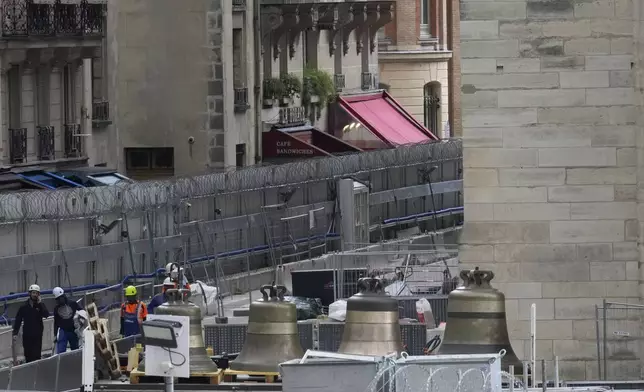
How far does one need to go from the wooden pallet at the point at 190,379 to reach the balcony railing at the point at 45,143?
26.2m

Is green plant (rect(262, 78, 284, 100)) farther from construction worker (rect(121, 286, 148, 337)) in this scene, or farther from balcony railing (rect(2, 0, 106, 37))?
construction worker (rect(121, 286, 148, 337))

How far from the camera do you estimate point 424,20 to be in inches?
3674

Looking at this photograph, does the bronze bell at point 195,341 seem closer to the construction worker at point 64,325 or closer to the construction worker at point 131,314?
the construction worker at point 131,314

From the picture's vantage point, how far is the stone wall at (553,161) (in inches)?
1385

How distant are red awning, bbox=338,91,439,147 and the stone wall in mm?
40953

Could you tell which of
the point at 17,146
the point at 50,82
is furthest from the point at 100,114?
the point at 17,146

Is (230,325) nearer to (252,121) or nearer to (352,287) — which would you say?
(352,287)

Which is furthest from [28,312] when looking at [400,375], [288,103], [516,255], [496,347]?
[288,103]

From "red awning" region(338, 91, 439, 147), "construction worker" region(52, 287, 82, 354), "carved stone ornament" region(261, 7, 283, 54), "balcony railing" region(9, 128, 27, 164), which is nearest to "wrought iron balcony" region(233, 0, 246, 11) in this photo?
"carved stone ornament" region(261, 7, 283, 54)

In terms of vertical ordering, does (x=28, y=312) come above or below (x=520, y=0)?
below

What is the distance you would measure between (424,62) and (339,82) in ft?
43.0

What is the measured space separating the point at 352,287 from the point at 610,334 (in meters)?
10.2

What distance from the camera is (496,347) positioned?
1185 inches

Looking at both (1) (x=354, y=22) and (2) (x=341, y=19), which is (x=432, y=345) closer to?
(2) (x=341, y=19)
